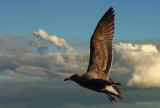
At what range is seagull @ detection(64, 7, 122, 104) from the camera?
2594 centimetres

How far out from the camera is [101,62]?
30.5 m

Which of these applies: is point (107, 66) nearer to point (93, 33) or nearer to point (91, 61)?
point (91, 61)

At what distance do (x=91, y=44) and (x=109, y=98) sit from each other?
6944 millimetres

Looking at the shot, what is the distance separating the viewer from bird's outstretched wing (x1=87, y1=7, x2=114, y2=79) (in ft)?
99.0

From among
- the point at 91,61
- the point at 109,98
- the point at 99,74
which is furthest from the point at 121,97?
the point at 91,61

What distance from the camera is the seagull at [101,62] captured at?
25942 mm

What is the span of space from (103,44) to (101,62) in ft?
5.92

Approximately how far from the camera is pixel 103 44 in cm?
3153

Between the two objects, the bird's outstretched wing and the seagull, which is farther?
the bird's outstretched wing

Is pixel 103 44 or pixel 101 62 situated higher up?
pixel 103 44

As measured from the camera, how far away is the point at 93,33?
32.4 metres

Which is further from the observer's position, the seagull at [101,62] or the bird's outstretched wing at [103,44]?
the bird's outstretched wing at [103,44]

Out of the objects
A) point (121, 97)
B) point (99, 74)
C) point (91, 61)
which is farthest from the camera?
point (91, 61)

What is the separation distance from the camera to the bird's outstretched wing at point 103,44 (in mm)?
30188
